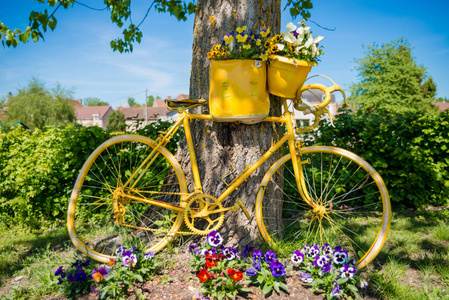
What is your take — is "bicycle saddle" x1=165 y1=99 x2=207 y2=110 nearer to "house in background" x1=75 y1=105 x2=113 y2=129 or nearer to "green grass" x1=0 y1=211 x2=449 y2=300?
"green grass" x1=0 y1=211 x2=449 y2=300

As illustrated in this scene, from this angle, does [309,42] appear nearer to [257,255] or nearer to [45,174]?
[257,255]

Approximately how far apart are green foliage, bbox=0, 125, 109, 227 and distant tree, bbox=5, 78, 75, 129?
29681 millimetres

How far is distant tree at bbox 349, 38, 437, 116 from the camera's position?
91.7 ft

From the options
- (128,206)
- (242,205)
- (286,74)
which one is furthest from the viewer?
Answer: (128,206)

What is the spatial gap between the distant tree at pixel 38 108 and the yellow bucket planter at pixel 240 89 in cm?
3241

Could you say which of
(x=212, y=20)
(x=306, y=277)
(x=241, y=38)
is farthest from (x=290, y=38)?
(x=306, y=277)

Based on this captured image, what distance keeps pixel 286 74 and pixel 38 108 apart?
120 feet

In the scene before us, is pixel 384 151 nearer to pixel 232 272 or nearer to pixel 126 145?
pixel 232 272

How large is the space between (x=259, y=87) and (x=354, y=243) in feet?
6.47

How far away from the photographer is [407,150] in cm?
408

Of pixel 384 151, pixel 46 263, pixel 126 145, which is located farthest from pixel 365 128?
pixel 46 263

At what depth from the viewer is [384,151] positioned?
4.14 metres

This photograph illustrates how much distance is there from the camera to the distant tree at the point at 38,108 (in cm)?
3048

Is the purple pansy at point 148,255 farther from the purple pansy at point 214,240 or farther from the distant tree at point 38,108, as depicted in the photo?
the distant tree at point 38,108
